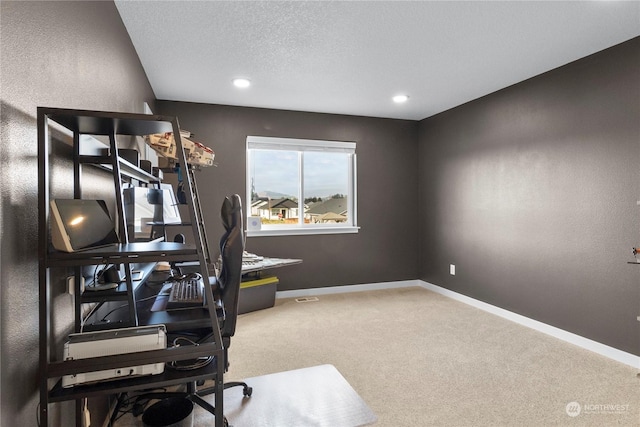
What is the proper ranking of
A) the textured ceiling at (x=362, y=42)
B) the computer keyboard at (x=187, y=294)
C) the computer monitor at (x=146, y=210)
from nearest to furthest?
1. the computer keyboard at (x=187, y=294)
2. the computer monitor at (x=146, y=210)
3. the textured ceiling at (x=362, y=42)

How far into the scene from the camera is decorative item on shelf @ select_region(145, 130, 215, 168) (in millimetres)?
2203

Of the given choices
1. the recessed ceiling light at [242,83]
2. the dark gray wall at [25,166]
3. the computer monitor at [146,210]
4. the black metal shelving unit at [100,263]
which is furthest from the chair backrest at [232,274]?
the recessed ceiling light at [242,83]

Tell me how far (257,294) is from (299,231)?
39.8 inches

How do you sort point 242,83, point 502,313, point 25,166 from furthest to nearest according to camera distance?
point 502,313
point 242,83
point 25,166

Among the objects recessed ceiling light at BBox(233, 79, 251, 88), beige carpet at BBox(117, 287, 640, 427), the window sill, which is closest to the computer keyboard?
beige carpet at BBox(117, 287, 640, 427)

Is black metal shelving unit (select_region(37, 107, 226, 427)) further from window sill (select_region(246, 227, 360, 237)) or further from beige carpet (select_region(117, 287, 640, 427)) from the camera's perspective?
window sill (select_region(246, 227, 360, 237))

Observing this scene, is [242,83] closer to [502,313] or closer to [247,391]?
[247,391]

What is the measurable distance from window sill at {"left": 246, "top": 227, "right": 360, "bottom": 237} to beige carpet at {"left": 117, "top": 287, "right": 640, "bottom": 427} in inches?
37.3

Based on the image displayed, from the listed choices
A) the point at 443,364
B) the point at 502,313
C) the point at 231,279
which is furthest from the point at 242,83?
the point at 502,313

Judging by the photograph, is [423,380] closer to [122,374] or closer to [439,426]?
[439,426]

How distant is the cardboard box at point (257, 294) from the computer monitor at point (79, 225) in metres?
2.45

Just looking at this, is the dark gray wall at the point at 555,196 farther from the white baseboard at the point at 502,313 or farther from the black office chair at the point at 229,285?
the black office chair at the point at 229,285

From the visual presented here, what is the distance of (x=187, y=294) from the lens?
69.4 inches

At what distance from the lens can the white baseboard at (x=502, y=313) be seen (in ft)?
8.86
